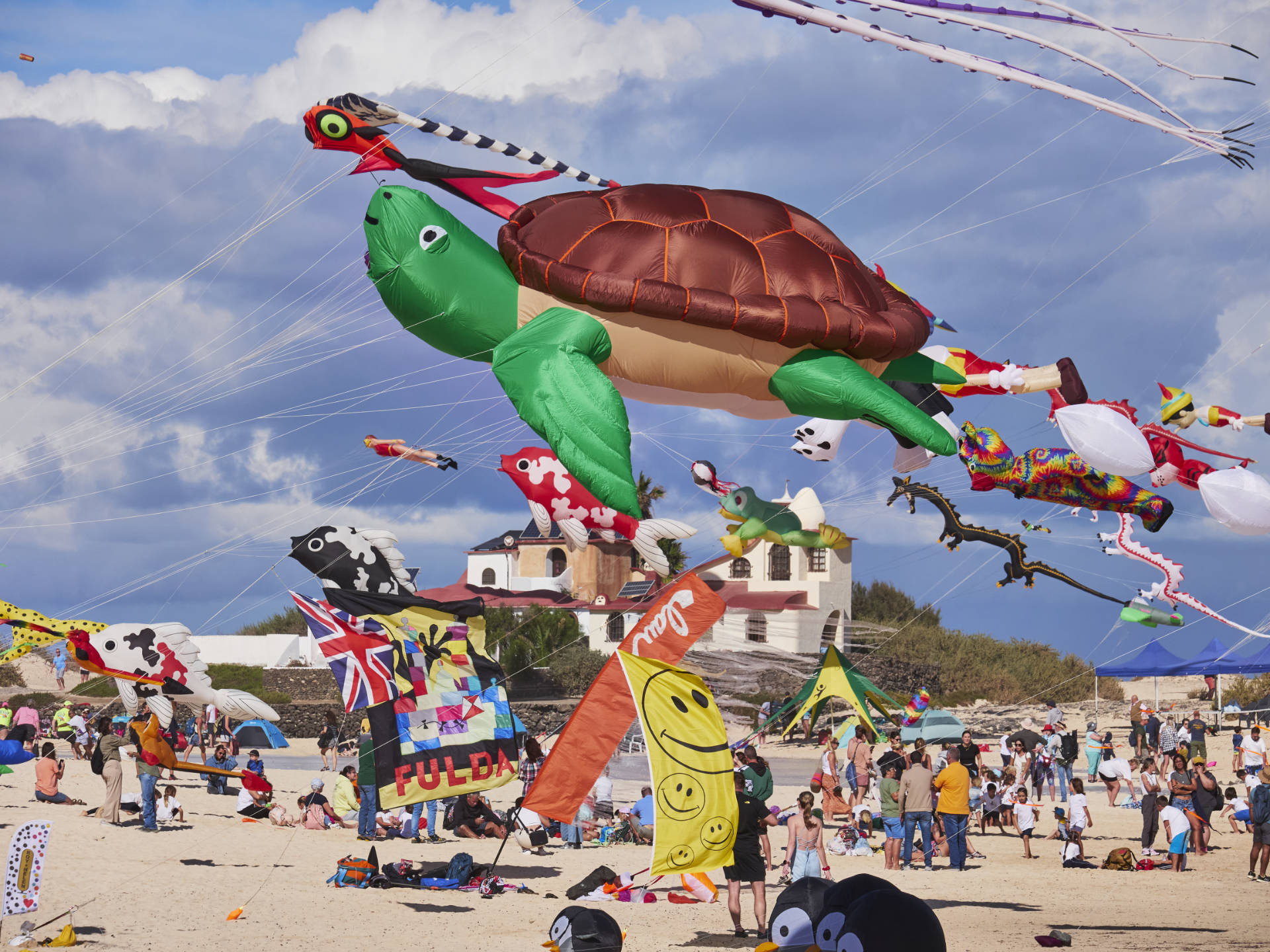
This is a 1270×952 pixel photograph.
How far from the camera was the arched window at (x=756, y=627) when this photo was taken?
4650 cm

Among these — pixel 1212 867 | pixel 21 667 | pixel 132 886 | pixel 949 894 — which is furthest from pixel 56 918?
pixel 21 667

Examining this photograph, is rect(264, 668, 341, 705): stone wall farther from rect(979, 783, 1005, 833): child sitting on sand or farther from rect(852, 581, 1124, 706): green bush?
rect(979, 783, 1005, 833): child sitting on sand

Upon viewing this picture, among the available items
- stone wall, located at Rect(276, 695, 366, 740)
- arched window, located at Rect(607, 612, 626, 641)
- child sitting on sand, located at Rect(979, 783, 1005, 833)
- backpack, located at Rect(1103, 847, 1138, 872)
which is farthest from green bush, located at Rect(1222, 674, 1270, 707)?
stone wall, located at Rect(276, 695, 366, 740)

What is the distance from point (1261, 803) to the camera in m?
15.6

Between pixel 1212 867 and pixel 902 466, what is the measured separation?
10034 mm

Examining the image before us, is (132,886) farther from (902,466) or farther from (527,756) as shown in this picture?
(902,466)

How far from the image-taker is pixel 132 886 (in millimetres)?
13539

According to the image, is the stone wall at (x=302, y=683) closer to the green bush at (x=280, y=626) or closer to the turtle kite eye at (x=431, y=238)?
the green bush at (x=280, y=626)

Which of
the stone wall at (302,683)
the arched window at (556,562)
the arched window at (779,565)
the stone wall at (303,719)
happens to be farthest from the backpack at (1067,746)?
the arched window at (556,562)

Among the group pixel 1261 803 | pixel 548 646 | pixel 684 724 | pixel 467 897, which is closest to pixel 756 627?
pixel 548 646

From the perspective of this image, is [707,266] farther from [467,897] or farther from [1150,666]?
[1150,666]

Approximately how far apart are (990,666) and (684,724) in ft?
136

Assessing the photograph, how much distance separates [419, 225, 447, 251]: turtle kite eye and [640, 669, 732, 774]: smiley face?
3698 mm

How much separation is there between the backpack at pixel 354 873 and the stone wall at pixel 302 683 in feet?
101
